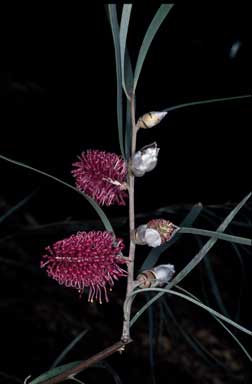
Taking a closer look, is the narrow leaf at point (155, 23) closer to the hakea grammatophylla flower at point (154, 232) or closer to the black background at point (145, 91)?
the hakea grammatophylla flower at point (154, 232)

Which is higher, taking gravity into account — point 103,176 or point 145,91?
point 145,91

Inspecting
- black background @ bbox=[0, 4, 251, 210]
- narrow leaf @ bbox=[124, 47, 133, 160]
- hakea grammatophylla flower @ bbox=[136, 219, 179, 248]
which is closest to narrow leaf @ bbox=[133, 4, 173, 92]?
narrow leaf @ bbox=[124, 47, 133, 160]

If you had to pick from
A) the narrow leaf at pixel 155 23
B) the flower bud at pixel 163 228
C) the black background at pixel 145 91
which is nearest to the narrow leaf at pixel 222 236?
the flower bud at pixel 163 228

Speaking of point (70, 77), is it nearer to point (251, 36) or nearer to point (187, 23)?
point (187, 23)

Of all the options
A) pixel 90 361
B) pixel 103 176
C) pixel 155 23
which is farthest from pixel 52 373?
pixel 155 23

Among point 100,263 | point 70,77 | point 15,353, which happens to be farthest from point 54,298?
point 100,263

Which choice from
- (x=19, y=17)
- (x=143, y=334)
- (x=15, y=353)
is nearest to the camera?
(x=19, y=17)

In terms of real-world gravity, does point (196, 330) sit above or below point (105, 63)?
below

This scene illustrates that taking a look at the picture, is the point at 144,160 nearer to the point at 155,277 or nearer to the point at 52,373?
the point at 155,277
